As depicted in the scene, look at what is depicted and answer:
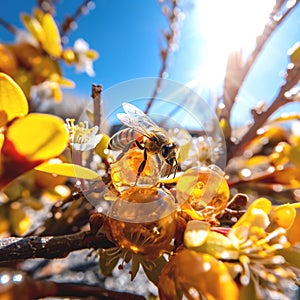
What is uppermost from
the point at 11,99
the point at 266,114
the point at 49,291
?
the point at 266,114

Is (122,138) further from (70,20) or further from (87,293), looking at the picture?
(70,20)

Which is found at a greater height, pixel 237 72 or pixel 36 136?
pixel 237 72

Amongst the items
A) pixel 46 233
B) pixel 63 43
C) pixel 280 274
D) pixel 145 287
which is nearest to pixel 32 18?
pixel 63 43

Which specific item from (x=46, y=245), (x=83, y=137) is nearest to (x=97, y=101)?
(x=83, y=137)

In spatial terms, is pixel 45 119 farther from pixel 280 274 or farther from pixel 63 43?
pixel 63 43

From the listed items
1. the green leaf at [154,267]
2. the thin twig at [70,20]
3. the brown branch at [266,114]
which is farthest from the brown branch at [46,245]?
the thin twig at [70,20]

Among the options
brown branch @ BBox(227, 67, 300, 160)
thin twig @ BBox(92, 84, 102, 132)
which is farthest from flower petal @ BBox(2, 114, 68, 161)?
brown branch @ BBox(227, 67, 300, 160)
